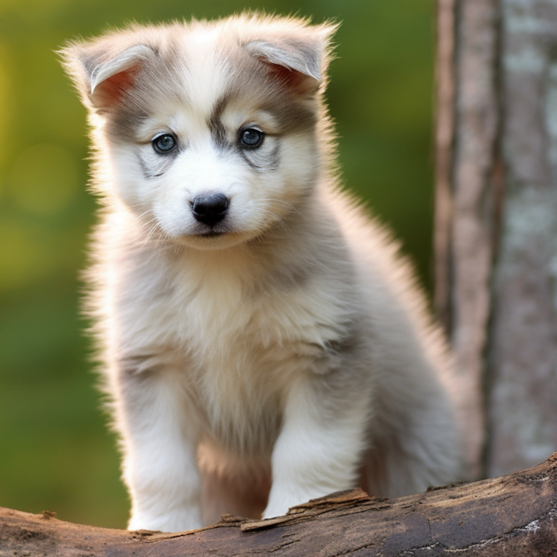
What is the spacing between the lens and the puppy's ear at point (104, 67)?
2668 mm

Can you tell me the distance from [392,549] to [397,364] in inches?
50.1

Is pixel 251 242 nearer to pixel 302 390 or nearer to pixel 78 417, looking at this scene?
pixel 302 390

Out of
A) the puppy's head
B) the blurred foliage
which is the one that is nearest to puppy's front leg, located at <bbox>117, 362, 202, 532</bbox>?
the puppy's head

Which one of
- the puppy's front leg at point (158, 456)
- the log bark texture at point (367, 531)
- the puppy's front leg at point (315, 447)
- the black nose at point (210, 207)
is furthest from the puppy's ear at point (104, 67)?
the log bark texture at point (367, 531)

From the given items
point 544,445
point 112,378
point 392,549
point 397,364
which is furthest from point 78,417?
point 392,549

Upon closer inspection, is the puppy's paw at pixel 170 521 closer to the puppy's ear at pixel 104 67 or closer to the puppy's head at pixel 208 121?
the puppy's head at pixel 208 121

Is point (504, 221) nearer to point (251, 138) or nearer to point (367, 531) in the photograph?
point (251, 138)

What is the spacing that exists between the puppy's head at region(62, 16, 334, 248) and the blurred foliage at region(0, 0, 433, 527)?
7.70ft

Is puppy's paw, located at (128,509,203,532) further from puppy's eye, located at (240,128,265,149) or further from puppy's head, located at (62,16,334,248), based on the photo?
puppy's eye, located at (240,128,265,149)

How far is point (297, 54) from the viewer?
2678 mm

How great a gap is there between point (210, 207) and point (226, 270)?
51 cm

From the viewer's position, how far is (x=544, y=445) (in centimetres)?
379

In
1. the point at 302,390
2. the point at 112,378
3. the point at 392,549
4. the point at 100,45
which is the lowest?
the point at 392,549

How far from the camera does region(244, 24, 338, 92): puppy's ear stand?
2.67 metres
